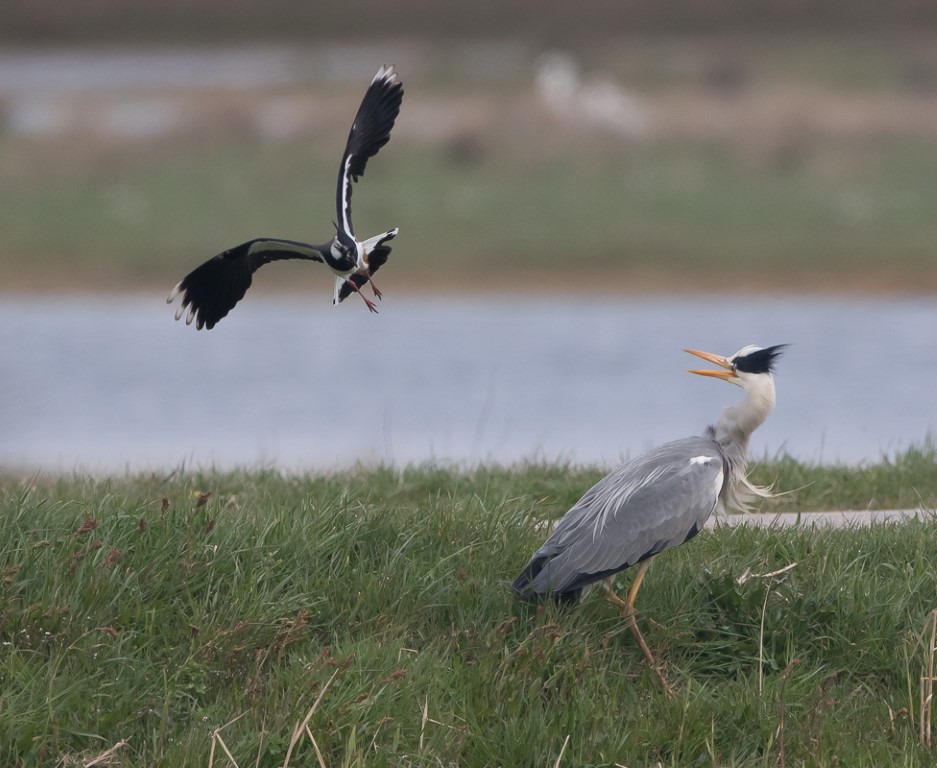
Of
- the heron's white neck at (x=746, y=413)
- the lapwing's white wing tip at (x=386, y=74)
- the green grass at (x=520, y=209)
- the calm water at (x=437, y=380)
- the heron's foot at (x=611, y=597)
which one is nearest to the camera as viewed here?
the heron's foot at (x=611, y=597)

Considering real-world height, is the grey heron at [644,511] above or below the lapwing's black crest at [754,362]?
below

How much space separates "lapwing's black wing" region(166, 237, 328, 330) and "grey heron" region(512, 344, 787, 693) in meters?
1.35

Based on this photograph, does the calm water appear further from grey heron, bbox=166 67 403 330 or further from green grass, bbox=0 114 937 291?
grey heron, bbox=166 67 403 330

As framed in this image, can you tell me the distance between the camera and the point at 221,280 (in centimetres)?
538

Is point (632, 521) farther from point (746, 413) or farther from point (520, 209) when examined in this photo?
point (520, 209)

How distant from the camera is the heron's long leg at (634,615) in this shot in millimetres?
4801

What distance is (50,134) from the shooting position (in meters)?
26.3

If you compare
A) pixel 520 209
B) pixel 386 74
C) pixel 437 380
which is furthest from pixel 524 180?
pixel 386 74

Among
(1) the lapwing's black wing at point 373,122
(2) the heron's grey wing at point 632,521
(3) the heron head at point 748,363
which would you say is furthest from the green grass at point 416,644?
(1) the lapwing's black wing at point 373,122

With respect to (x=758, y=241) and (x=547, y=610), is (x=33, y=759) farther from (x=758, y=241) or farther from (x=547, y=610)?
(x=758, y=241)

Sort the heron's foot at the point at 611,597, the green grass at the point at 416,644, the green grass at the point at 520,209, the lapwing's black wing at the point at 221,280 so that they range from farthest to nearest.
A: the green grass at the point at 520,209 < the lapwing's black wing at the point at 221,280 < the heron's foot at the point at 611,597 < the green grass at the point at 416,644

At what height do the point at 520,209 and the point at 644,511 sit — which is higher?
the point at 644,511

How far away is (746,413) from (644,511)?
0.60 meters

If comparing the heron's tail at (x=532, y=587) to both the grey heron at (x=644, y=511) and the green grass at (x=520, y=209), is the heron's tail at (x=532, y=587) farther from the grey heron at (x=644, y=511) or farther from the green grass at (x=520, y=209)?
the green grass at (x=520, y=209)
